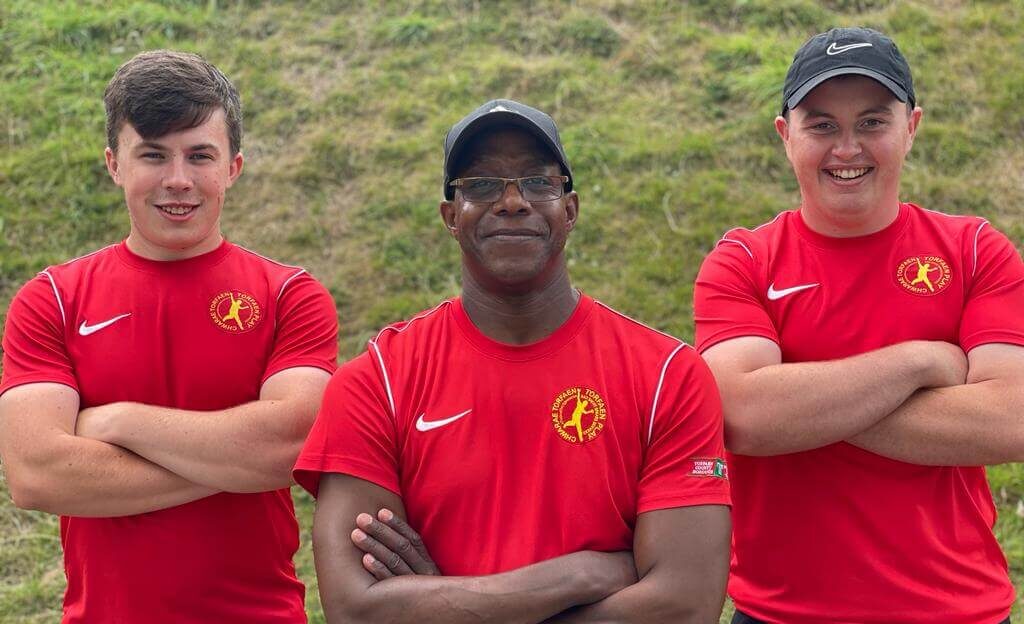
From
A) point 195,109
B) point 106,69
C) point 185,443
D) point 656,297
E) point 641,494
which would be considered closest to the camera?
point 641,494

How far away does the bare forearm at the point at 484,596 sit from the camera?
300 centimetres

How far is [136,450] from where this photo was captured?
3578 mm

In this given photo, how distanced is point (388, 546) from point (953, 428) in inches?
62.7

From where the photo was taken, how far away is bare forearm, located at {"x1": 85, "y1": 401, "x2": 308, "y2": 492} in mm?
3564

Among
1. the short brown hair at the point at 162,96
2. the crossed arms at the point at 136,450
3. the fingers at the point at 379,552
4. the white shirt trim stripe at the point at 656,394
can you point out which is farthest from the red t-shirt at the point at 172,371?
the white shirt trim stripe at the point at 656,394

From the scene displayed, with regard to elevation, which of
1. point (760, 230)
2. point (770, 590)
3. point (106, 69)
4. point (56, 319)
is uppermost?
point (106, 69)

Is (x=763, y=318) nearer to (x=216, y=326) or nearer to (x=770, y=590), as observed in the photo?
(x=770, y=590)

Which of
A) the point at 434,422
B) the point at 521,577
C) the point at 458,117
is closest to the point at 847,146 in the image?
the point at 434,422

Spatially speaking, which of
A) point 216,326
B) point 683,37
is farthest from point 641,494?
point 683,37

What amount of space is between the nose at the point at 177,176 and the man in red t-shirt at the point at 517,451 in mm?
857

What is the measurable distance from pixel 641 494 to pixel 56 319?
182cm

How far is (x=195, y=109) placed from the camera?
3814mm

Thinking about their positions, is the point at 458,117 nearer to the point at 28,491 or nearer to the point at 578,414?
the point at 28,491

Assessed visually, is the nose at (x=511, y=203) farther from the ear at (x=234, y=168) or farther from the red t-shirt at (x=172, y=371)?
the ear at (x=234, y=168)
